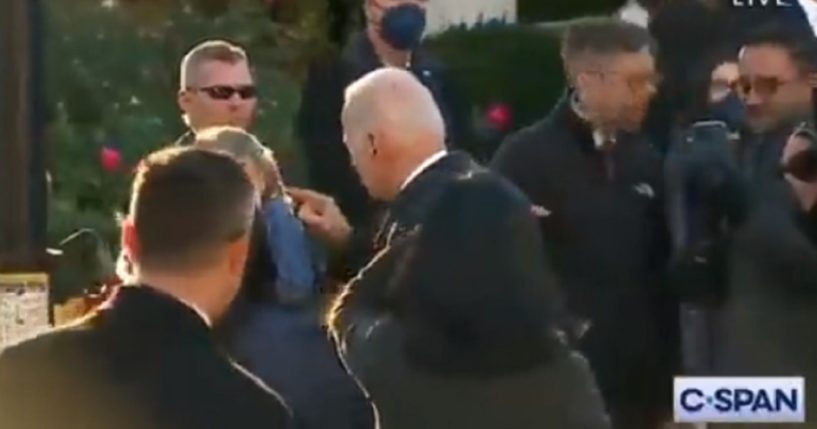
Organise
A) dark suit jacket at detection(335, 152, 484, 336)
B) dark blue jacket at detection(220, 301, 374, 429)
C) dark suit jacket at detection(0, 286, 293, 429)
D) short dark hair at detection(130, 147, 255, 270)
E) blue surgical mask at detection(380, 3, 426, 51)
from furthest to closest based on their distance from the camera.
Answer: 1. blue surgical mask at detection(380, 3, 426, 51)
2. dark suit jacket at detection(335, 152, 484, 336)
3. dark blue jacket at detection(220, 301, 374, 429)
4. short dark hair at detection(130, 147, 255, 270)
5. dark suit jacket at detection(0, 286, 293, 429)

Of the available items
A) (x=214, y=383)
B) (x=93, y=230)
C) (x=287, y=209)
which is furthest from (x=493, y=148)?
(x=214, y=383)

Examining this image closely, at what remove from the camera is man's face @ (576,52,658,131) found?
416 cm

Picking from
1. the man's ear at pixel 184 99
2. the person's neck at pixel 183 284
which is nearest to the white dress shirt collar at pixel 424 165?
the man's ear at pixel 184 99

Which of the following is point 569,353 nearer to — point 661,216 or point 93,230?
point 661,216

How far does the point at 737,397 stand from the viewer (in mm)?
4203

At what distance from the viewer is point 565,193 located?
419 cm

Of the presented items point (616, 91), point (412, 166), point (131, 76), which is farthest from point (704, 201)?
point (131, 76)

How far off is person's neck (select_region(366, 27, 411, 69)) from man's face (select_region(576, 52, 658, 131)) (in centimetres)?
35

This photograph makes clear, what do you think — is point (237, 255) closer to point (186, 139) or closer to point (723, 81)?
point (186, 139)

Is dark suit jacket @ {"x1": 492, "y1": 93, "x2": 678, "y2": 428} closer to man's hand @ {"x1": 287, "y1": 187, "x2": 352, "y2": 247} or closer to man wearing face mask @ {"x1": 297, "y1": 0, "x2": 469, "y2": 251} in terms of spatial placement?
man wearing face mask @ {"x1": 297, "y1": 0, "x2": 469, "y2": 251}

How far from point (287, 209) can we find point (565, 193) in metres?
0.57

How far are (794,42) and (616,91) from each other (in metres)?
0.37

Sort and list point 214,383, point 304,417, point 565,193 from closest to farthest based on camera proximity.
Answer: point 214,383 → point 304,417 → point 565,193

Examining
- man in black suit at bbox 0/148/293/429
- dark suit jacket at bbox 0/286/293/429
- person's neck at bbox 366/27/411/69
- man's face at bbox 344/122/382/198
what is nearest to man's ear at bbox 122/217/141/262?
man in black suit at bbox 0/148/293/429
